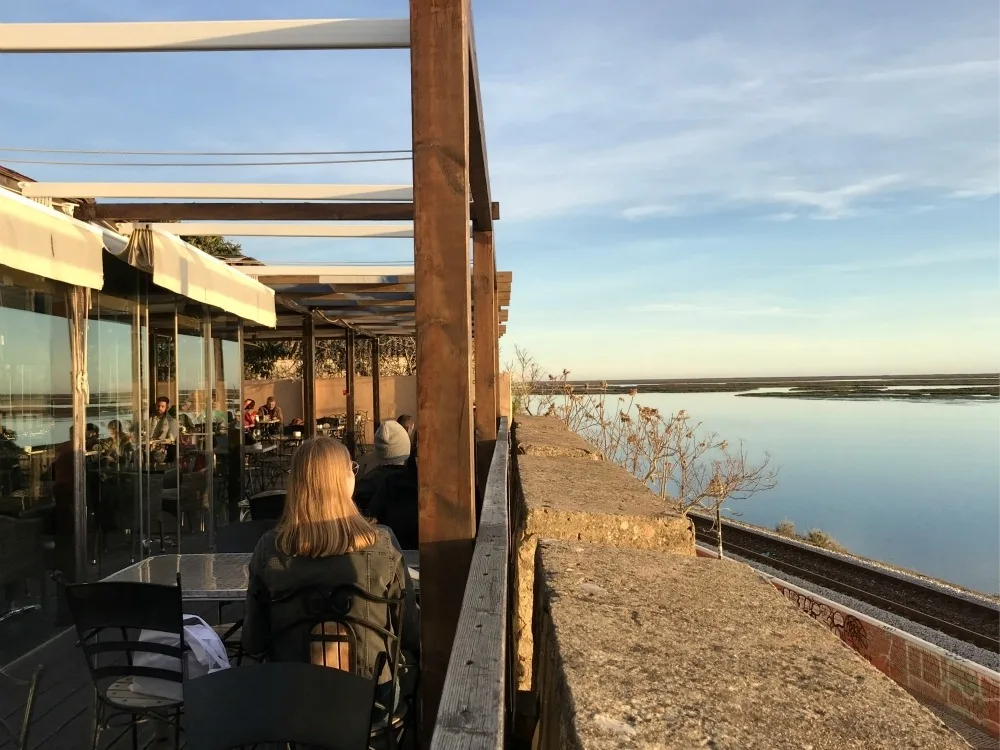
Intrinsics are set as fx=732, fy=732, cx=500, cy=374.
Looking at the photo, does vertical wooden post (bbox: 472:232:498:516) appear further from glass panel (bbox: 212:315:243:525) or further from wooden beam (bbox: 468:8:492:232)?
glass panel (bbox: 212:315:243:525)

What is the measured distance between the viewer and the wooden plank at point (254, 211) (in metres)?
4.57

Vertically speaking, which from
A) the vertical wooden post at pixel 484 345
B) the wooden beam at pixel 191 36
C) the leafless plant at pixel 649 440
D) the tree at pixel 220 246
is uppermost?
the tree at pixel 220 246

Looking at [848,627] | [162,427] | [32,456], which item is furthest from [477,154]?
[848,627]

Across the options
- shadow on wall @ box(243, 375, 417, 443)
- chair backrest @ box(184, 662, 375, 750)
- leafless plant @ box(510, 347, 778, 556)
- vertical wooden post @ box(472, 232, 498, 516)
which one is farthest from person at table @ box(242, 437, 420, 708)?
shadow on wall @ box(243, 375, 417, 443)

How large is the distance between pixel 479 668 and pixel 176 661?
164cm

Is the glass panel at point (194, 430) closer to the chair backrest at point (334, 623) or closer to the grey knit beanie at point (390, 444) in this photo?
the grey knit beanie at point (390, 444)

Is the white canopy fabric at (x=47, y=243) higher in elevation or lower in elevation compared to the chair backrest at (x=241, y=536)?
higher

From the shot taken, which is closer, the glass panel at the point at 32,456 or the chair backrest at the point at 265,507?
the glass panel at the point at 32,456

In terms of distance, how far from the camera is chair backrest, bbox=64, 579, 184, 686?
6.97 ft

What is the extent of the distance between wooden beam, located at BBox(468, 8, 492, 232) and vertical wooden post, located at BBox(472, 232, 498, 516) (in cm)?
22

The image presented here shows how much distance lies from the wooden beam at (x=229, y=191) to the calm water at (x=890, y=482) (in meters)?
8.55

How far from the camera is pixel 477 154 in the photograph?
10.8 feet

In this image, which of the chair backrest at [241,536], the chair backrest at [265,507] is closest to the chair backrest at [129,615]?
the chair backrest at [241,536]

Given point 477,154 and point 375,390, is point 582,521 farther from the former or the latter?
point 375,390
